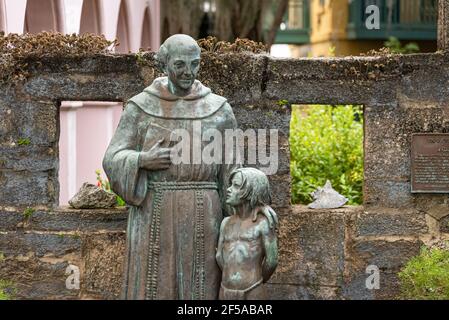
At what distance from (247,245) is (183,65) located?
1102 millimetres

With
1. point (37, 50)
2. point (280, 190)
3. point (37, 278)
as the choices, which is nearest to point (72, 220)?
point (37, 278)

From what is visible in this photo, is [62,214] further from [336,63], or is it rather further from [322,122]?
[322,122]

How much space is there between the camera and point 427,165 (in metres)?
9.30

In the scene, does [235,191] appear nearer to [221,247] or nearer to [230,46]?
[221,247]

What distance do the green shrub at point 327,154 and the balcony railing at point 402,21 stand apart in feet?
57.4

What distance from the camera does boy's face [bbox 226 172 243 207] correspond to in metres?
7.19

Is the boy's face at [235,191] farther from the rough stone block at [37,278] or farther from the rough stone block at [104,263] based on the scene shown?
the rough stone block at [37,278]

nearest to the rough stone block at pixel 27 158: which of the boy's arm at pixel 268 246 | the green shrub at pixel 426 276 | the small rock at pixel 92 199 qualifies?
the small rock at pixel 92 199

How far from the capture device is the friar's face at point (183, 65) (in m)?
7.20

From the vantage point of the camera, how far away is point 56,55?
9.34 m

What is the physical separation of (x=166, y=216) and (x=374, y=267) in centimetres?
246

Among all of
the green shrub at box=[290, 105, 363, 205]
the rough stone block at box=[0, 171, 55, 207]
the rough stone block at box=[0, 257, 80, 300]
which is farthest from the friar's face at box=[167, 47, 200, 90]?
the green shrub at box=[290, 105, 363, 205]

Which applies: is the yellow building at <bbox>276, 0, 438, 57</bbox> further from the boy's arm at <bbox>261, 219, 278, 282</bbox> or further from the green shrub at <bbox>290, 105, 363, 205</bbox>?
the boy's arm at <bbox>261, 219, 278, 282</bbox>

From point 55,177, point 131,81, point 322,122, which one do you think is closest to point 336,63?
point 131,81
